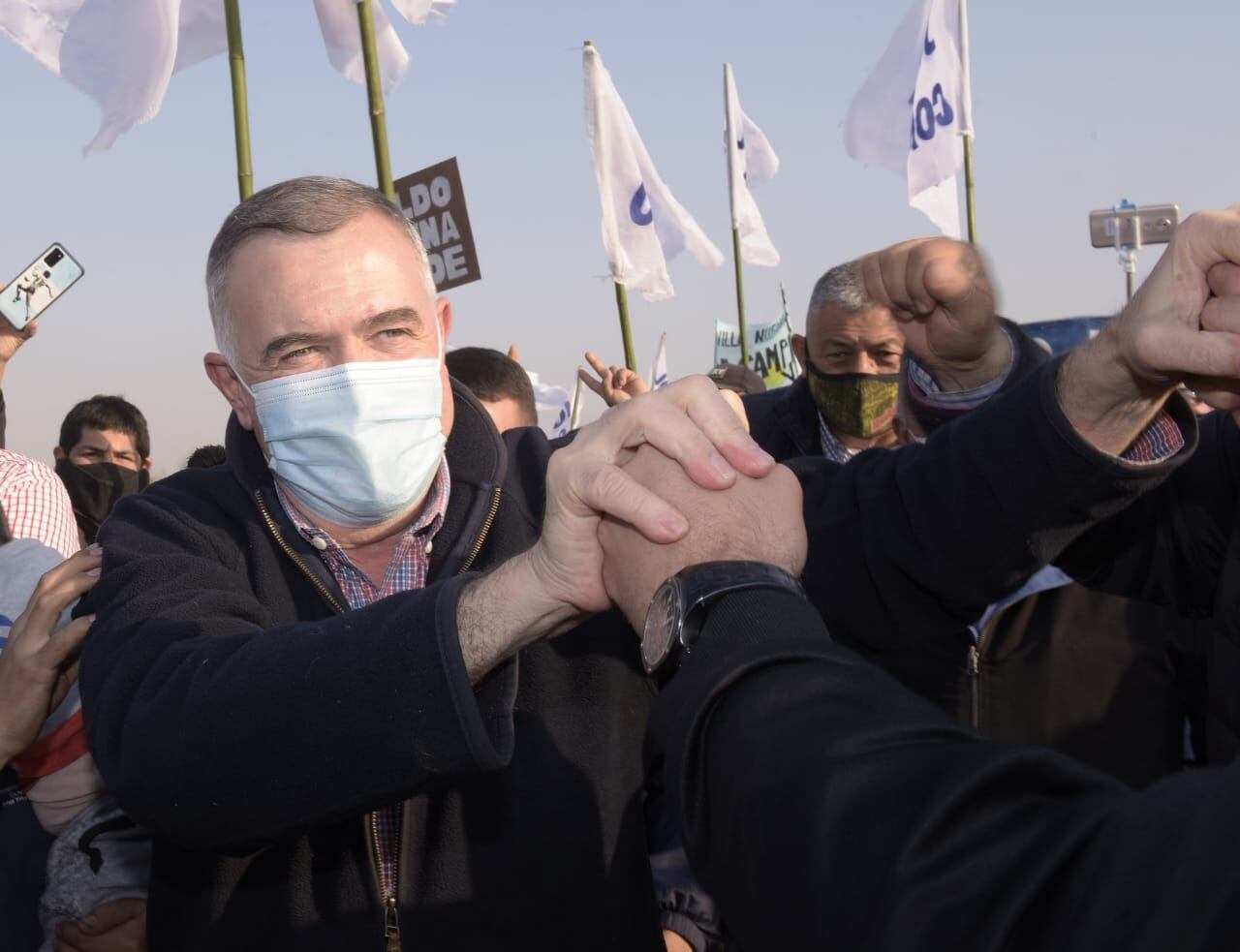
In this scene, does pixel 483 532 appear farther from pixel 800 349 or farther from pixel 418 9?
pixel 418 9

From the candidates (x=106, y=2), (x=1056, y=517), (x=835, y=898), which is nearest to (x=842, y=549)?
(x=1056, y=517)

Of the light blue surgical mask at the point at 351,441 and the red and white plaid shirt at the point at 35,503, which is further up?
the light blue surgical mask at the point at 351,441

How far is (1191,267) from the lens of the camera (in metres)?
1.53

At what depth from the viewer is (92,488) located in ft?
18.7

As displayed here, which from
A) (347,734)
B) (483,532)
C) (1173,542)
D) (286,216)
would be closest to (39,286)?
(286,216)

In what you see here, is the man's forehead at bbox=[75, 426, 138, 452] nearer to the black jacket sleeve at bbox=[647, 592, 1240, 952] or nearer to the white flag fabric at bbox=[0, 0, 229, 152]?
the white flag fabric at bbox=[0, 0, 229, 152]

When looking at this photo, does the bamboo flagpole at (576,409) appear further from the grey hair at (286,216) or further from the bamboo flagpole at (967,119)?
the grey hair at (286,216)

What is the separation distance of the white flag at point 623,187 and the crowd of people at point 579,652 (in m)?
6.29

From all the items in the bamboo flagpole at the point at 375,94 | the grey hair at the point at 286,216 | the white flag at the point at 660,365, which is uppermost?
the bamboo flagpole at the point at 375,94

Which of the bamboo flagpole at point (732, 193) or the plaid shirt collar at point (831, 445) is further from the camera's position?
the bamboo flagpole at point (732, 193)

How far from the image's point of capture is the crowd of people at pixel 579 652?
33.8 inches

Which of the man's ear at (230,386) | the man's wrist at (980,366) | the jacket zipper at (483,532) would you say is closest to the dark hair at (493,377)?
the man's wrist at (980,366)

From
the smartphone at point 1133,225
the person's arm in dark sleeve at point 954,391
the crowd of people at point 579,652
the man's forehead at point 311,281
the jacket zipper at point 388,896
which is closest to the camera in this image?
the crowd of people at point 579,652

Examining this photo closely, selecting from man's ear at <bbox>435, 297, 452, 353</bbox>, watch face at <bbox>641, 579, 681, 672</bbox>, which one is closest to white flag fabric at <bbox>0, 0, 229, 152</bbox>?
man's ear at <bbox>435, 297, 452, 353</bbox>
